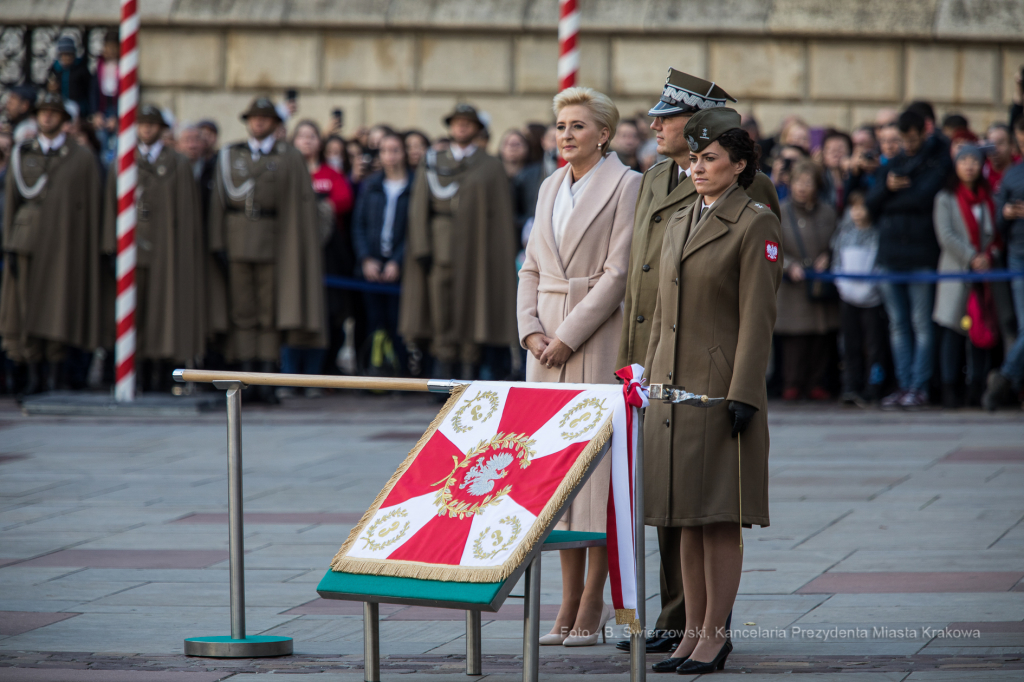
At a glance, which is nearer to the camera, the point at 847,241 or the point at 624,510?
the point at 624,510

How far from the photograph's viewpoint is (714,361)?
5.20 meters

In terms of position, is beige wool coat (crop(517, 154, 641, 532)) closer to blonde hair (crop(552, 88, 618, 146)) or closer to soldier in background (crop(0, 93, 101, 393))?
blonde hair (crop(552, 88, 618, 146))

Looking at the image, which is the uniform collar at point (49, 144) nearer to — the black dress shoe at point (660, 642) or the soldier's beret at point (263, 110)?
the soldier's beret at point (263, 110)

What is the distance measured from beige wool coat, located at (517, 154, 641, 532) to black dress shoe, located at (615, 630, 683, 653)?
3.32 ft

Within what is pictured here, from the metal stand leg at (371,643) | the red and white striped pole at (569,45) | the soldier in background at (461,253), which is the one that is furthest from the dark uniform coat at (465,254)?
the metal stand leg at (371,643)

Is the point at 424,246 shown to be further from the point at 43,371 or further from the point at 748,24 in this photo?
the point at 748,24

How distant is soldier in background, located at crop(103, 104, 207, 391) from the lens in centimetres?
1302

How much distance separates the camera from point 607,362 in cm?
596

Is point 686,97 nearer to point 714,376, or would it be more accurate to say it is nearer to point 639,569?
point 714,376

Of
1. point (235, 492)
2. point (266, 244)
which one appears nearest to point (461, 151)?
point (266, 244)

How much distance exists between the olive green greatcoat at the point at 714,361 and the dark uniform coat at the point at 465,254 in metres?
8.02

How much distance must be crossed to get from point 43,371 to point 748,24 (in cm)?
833

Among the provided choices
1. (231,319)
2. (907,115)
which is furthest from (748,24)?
(231,319)

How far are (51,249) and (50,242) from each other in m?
0.06
